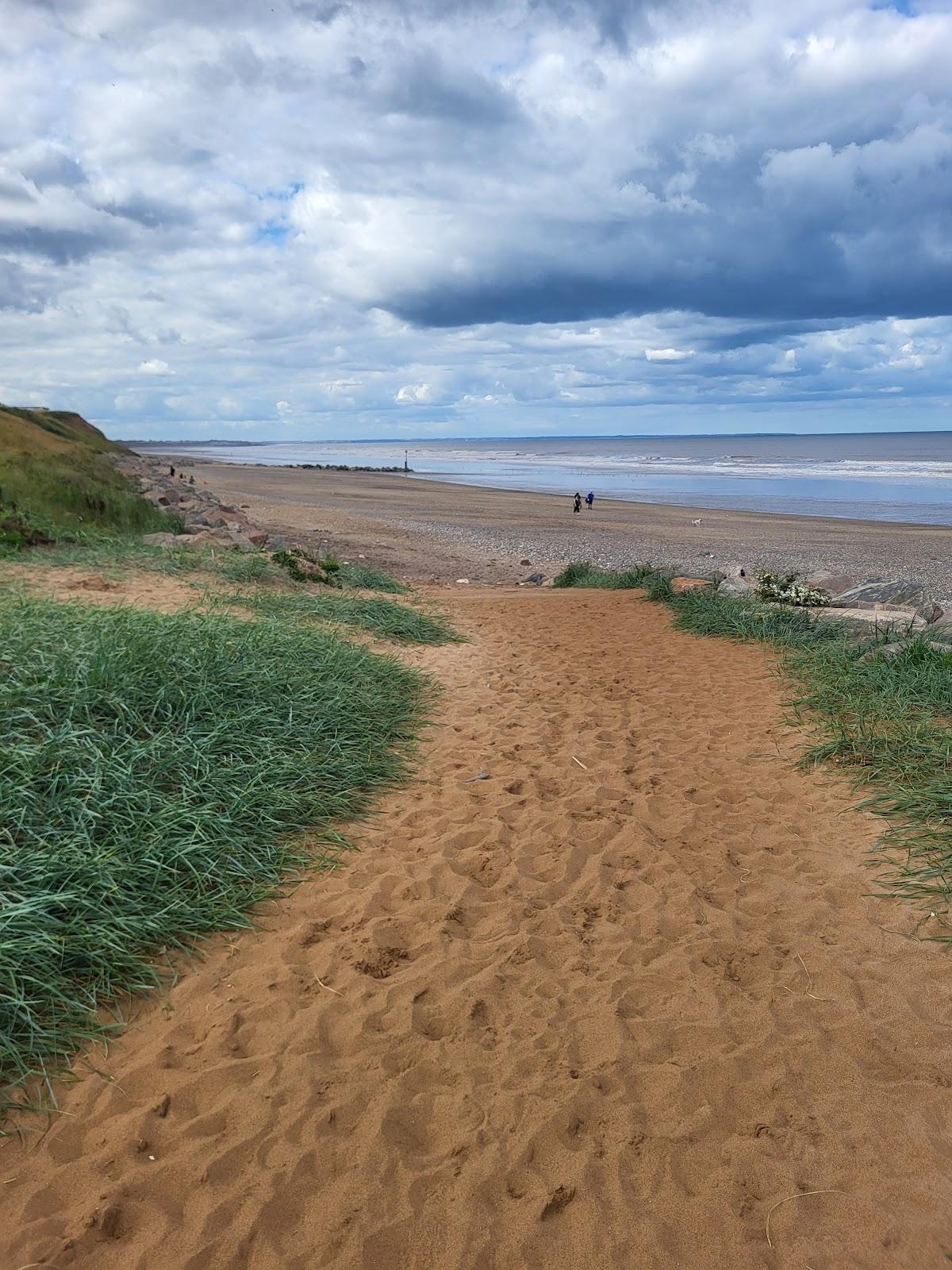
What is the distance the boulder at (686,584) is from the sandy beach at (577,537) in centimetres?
495

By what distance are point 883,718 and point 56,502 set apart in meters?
12.6

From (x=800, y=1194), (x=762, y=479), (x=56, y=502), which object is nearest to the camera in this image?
(x=800, y=1194)

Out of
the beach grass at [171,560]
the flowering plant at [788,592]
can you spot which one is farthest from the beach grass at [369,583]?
the flowering plant at [788,592]

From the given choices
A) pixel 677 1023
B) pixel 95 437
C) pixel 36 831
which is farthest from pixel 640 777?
pixel 95 437

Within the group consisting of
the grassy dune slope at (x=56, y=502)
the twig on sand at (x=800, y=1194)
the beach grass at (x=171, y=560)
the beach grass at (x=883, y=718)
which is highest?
the grassy dune slope at (x=56, y=502)

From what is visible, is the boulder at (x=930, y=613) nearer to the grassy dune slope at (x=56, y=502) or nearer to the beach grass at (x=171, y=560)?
the beach grass at (x=171, y=560)

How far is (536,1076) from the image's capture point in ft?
9.81

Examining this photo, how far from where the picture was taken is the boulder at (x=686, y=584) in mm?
11898

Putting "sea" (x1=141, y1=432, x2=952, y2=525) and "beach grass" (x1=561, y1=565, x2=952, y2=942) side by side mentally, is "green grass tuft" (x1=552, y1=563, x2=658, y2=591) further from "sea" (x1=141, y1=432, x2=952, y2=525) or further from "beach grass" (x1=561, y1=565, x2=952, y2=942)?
"sea" (x1=141, y1=432, x2=952, y2=525)

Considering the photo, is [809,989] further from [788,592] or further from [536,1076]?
[788,592]

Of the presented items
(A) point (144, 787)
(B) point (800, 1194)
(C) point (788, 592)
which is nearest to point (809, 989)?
(B) point (800, 1194)

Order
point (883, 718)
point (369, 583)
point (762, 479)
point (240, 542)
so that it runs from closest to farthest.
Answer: point (883, 718)
point (369, 583)
point (240, 542)
point (762, 479)

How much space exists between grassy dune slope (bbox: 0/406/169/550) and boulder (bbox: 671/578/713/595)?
8352mm

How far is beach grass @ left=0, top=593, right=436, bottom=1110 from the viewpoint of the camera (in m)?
3.26
